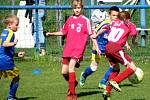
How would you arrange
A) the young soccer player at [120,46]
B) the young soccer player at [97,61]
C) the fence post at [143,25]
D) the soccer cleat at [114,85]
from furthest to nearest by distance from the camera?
the fence post at [143,25] < the young soccer player at [97,61] < the young soccer player at [120,46] < the soccer cleat at [114,85]

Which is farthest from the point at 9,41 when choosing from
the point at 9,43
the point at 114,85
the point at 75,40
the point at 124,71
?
the point at 124,71

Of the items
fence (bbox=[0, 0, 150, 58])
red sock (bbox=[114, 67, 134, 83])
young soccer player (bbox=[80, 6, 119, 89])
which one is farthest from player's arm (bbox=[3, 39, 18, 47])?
fence (bbox=[0, 0, 150, 58])

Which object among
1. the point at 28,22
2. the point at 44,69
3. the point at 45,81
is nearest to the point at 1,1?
the point at 28,22

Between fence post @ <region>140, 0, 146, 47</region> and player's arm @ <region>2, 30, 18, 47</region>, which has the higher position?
player's arm @ <region>2, 30, 18, 47</region>

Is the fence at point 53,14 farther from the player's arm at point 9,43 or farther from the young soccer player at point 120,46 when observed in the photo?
the player's arm at point 9,43

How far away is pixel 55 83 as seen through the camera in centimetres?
1083

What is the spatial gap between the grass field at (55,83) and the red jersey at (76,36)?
0.83 meters

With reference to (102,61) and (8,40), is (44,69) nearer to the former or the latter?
(102,61)

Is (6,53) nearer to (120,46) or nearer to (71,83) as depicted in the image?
(71,83)

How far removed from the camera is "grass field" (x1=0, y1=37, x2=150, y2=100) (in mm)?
9188

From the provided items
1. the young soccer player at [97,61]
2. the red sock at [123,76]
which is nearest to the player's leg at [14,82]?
the red sock at [123,76]

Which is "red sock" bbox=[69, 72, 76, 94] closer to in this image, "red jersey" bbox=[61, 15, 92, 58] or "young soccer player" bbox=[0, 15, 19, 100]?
"red jersey" bbox=[61, 15, 92, 58]

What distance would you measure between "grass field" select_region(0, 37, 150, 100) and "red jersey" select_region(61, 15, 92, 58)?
83 cm

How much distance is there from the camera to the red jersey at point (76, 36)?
871 cm
